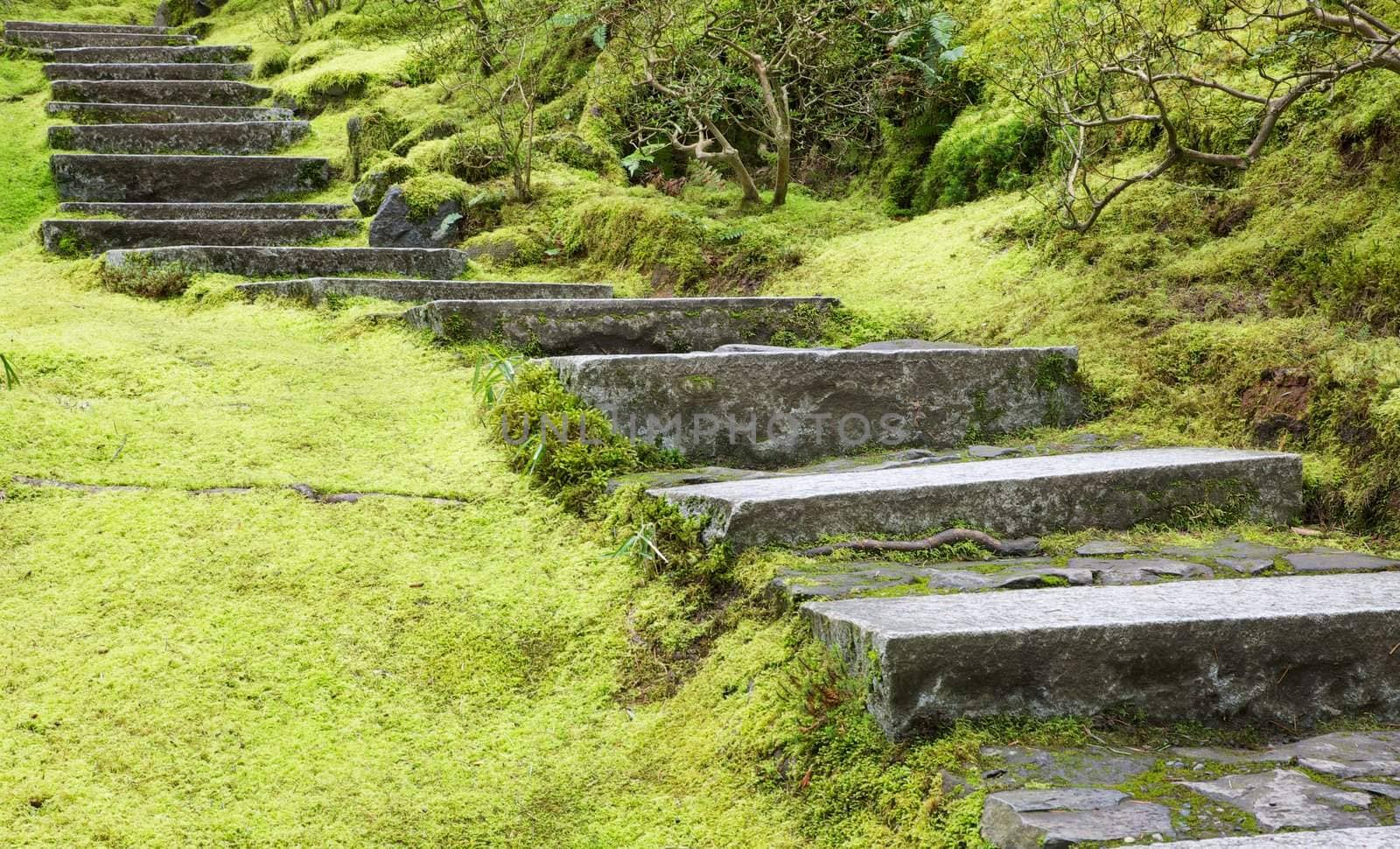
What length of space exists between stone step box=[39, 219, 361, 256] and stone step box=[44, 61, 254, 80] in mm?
4461

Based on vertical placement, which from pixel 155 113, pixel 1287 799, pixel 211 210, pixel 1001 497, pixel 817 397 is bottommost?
pixel 1287 799

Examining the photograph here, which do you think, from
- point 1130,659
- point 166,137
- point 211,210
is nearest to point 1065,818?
point 1130,659

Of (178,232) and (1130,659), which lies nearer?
(1130,659)

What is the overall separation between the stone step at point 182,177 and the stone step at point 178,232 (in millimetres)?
1174

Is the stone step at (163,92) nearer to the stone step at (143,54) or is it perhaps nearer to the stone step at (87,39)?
the stone step at (143,54)

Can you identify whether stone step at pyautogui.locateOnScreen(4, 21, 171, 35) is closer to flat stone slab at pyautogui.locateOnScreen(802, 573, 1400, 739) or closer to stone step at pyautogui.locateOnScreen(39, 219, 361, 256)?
stone step at pyautogui.locateOnScreen(39, 219, 361, 256)

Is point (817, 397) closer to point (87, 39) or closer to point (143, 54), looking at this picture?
point (143, 54)

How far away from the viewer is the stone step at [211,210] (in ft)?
26.1

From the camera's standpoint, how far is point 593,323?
4.96 meters

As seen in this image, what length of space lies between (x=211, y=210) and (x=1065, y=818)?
27.0ft

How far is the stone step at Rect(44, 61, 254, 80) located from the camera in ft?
35.4

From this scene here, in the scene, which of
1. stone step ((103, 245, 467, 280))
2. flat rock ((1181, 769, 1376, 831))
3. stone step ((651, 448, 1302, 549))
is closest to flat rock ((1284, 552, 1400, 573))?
stone step ((651, 448, 1302, 549))

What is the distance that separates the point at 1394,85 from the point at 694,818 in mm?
4296

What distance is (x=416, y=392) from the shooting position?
4.37 metres
